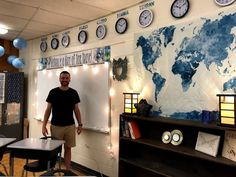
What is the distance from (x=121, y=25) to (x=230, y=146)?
2.13 m

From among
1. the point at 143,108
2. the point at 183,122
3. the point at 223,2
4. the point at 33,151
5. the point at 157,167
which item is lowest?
the point at 157,167

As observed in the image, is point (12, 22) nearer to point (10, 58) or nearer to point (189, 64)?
point (10, 58)

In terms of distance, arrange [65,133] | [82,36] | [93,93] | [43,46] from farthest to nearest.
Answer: [43,46] → [82,36] → [93,93] → [65,133]

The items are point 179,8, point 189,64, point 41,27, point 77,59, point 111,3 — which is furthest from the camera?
point 41,27

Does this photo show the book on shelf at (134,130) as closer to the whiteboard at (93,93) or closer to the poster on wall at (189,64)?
the poster on wall at (189,64)

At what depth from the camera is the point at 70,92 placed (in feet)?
12.4

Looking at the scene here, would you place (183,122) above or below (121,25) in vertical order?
below

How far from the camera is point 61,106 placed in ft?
12.1

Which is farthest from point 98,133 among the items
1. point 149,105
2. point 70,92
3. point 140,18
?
point 140,18

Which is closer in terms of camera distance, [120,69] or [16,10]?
[120,69]

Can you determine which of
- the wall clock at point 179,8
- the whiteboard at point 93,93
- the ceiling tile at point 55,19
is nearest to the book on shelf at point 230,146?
the wall clock at point 179,8

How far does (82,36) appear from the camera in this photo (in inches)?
166

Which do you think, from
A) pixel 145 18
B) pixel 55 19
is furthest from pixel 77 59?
pixel 145 18

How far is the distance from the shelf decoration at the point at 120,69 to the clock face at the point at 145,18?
20.8 inches
